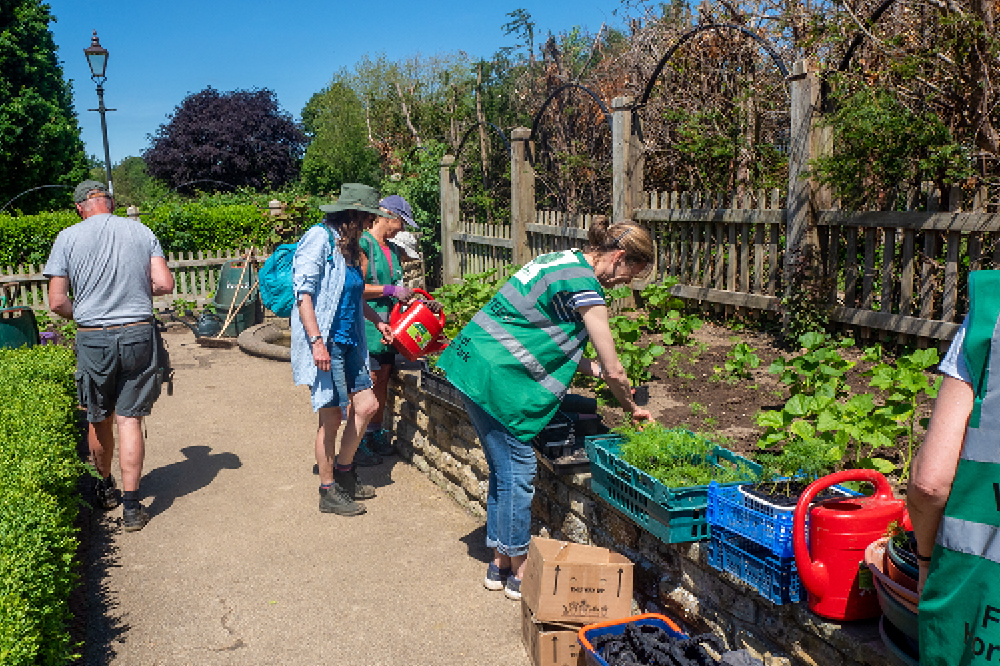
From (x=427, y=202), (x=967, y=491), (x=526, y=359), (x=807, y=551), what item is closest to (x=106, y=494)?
(x=526, y=359)

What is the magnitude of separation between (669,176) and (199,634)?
6299 mm

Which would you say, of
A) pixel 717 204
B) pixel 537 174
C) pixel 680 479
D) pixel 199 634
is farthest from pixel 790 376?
pixel 537 174

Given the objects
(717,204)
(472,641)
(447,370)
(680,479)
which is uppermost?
(717,204)

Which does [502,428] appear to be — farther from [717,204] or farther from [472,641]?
[717,204]

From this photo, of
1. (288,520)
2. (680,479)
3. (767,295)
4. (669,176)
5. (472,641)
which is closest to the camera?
(680,479)

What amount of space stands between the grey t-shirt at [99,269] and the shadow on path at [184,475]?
132 centimetres

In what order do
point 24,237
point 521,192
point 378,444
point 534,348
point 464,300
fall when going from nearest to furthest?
point 534,348
point 378,444
point 464,300
point 521,192
point 24,237

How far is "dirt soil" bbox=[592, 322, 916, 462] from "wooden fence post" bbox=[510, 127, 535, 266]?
11.5 feet

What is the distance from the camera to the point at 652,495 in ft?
10.0

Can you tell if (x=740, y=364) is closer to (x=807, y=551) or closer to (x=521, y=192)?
(x=807, y=551)

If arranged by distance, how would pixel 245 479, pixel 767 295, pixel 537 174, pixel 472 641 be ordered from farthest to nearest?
1. pixel 537 174
2. pixel 767 295
3. pixel 245 479
4. pixel 472 641

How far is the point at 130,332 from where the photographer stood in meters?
4.80

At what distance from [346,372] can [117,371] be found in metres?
1.36

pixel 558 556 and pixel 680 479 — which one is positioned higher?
pixel 680 479
